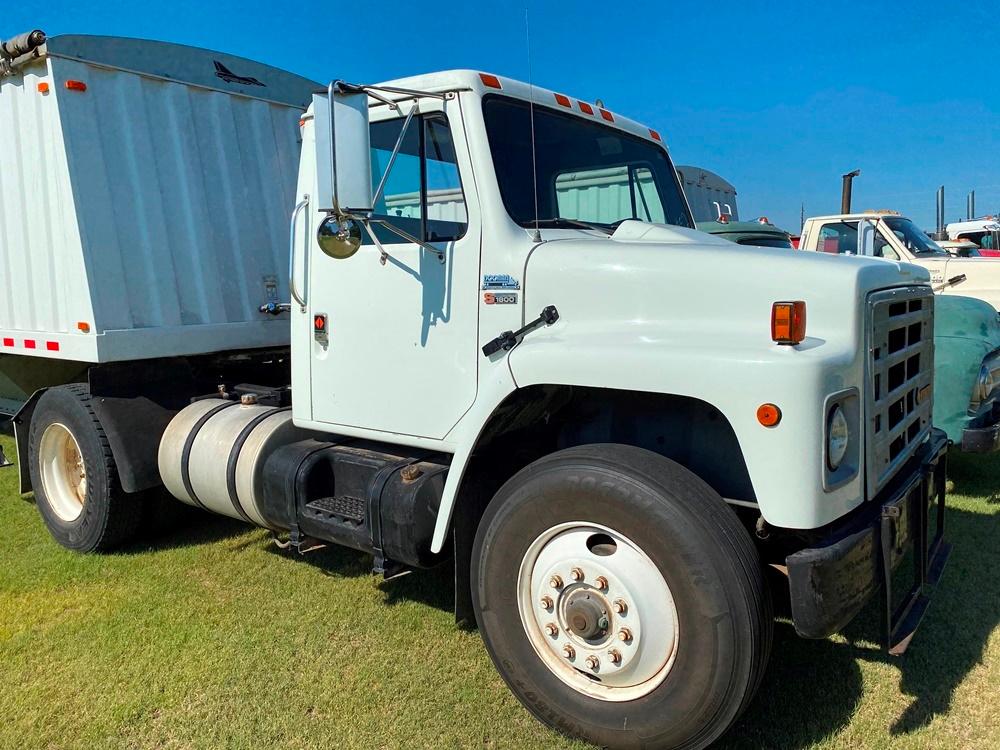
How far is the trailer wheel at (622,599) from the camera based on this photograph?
8.11ft

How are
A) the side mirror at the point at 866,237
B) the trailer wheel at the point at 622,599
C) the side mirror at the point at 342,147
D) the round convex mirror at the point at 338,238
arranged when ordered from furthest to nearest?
the side mirror at the point at 866,237, the round convex mirror at the point at 338,238, the side mirror at the point at 342,147, the trailer wheel at the point at 622,599

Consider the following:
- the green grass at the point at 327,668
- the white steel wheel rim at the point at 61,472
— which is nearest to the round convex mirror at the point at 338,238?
the green grass at the point at 327,668

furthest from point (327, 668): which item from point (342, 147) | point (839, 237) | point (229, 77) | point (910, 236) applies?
point (910, 236)

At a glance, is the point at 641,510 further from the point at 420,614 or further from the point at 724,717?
the point at 420,614

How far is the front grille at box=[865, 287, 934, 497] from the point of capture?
2.66 m

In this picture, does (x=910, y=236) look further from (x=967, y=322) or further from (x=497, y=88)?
(x=497, y=88)

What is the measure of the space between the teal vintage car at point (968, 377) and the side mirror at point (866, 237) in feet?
9.77

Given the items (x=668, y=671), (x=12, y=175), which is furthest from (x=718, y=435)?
(x=12, y=175)

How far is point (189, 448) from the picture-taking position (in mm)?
4418

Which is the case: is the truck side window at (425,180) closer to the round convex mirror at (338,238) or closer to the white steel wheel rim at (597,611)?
the round convex mirror at (338,238)

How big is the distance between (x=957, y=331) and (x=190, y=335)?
4.84 metres

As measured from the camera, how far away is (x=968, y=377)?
16.2 ft

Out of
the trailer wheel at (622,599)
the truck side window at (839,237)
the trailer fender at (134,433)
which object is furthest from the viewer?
the truck side window at (839,237)

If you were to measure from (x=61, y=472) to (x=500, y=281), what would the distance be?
3.64m
